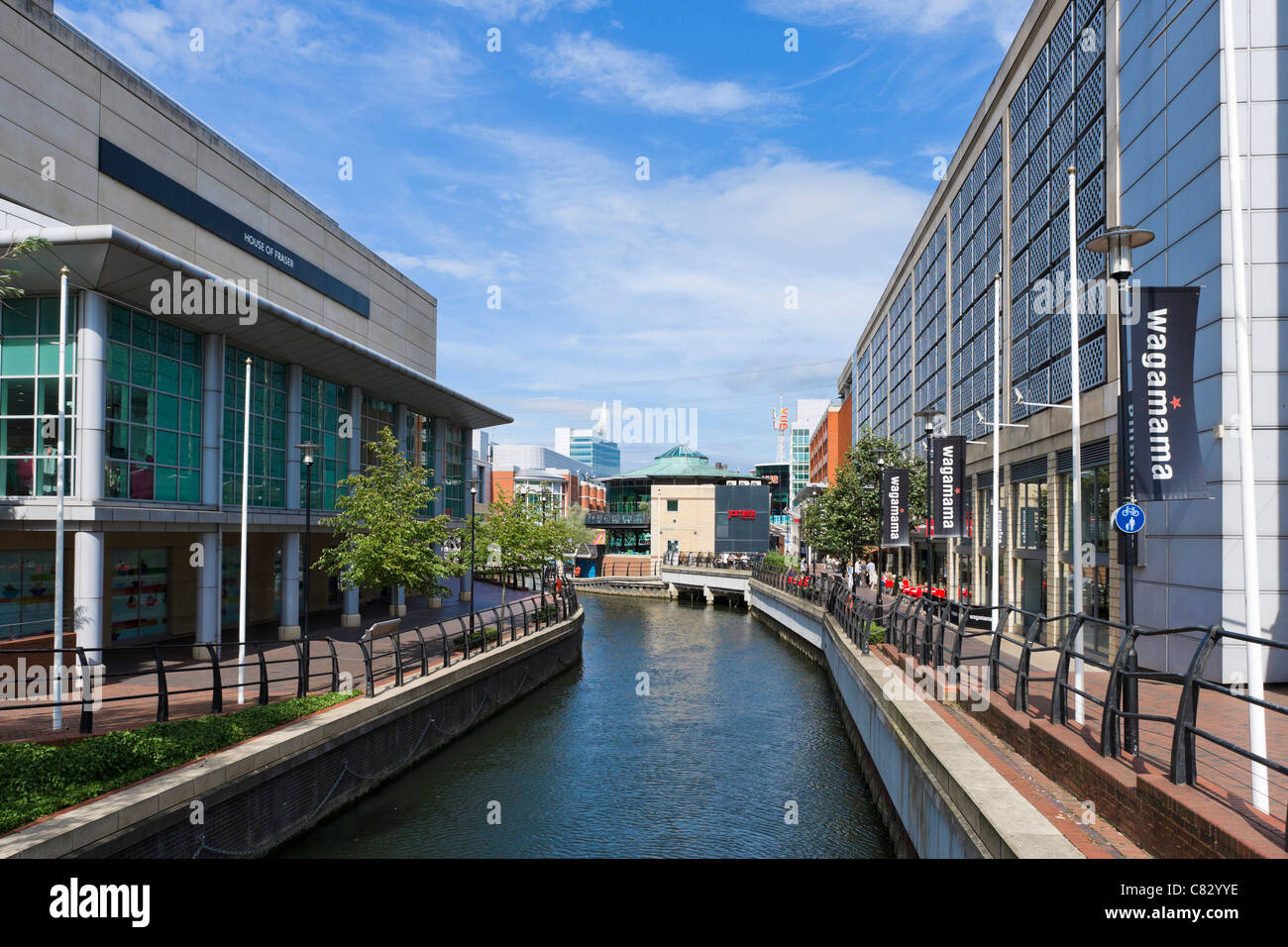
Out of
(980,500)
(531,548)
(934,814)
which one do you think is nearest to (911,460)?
(980,500)

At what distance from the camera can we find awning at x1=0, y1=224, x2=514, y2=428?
693 inches

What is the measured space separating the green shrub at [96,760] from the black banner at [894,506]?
22852 millimetres

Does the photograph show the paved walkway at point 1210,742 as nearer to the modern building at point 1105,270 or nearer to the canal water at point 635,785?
the modern building at point 1105,270

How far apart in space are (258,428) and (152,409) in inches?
211

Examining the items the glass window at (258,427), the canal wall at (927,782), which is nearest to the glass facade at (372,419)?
the glass window at (258,427)

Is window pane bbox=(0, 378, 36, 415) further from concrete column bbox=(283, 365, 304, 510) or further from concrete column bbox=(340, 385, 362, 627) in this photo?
concrete column bbox=(340, 385, 362, 627)

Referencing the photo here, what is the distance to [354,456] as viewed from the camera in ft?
104

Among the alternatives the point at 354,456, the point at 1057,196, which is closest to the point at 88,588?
the point at 354,456

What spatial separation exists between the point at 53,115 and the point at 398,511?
12.2m

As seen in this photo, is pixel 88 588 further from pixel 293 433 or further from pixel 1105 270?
pixel 1105 270

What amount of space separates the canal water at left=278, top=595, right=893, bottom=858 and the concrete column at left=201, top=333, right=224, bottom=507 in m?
8.64

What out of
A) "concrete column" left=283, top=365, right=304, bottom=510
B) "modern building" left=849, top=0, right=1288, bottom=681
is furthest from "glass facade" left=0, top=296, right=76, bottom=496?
"modern building" left=849, top=0, right=1288, bottom=681
